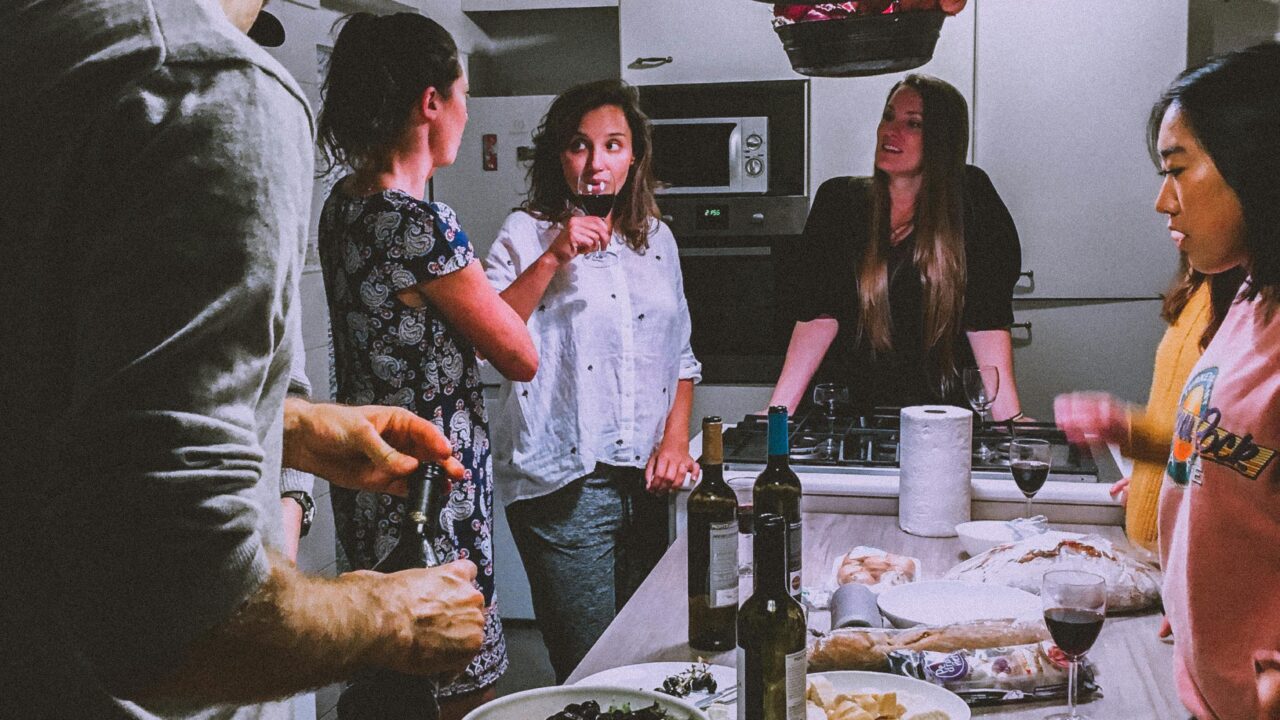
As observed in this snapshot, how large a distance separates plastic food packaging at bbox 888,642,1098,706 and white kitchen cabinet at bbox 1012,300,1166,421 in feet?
7.81

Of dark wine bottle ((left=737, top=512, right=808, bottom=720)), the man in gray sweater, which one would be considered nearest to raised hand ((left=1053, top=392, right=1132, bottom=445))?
dark wine bottle ((left=737, top=512, right=808, bottom=720))

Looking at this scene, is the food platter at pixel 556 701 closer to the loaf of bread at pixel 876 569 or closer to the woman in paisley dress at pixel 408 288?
the loaf of bread at pixel 876 569

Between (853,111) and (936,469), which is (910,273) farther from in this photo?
(853,111)

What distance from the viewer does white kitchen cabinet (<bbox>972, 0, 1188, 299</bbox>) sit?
11.7ft

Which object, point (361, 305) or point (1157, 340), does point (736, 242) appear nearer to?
point (1157, 340)

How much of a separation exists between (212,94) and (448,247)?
4.23 ft

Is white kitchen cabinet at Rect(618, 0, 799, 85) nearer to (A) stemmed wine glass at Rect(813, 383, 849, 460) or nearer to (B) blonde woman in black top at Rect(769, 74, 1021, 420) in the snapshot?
(B) blonde woman in black top at Rect(769, 74, 1021, 420)

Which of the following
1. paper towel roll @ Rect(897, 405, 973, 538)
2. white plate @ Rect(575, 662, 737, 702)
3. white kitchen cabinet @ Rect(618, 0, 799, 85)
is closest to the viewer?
white plate @ Rect(575, 662, 737, 702)

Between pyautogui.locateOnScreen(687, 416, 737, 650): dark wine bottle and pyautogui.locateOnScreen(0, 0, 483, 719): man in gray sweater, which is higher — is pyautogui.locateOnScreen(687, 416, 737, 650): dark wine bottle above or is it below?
below

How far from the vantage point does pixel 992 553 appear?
1729 millimetres

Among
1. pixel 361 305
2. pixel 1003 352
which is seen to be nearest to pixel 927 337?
pixel 1003 352

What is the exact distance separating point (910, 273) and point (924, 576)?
1.18 meters

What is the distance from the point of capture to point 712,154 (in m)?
3.75

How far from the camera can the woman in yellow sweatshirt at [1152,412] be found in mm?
1800
